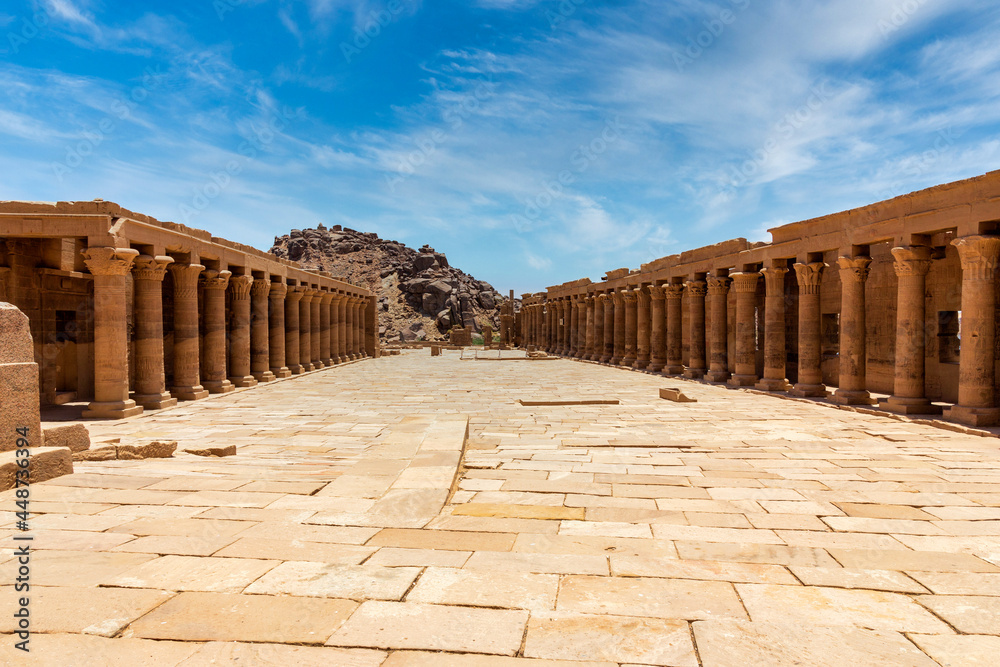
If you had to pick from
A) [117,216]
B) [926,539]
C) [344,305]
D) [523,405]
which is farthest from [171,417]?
[344,305]

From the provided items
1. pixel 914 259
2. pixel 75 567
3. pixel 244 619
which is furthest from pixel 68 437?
pixel 914 259

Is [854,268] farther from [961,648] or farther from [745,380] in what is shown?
[961,648]

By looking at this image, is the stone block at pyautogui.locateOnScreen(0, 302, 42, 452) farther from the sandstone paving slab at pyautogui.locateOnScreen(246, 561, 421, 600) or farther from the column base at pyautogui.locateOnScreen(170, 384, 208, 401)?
the column base at pyautogui.locateOnScreen(170, 384, 208, 401)

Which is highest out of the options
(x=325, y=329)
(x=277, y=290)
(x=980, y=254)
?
(x=277, y=290)

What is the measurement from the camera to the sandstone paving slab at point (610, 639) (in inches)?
120

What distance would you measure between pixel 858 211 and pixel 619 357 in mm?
17319

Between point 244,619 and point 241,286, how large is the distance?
1786 cm

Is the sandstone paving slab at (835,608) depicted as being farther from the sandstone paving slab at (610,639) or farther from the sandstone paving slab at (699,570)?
the sandstone paving slab at (610,639)

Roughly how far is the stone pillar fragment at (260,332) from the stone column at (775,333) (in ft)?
56.2

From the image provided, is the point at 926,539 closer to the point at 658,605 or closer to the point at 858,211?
the point at 658,605

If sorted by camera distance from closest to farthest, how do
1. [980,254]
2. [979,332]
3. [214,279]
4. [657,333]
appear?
[980,254] → [979,332] → [214,279] → [657,333]

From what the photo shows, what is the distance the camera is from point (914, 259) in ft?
40.4

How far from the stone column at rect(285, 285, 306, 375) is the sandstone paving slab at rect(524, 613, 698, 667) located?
900 inches

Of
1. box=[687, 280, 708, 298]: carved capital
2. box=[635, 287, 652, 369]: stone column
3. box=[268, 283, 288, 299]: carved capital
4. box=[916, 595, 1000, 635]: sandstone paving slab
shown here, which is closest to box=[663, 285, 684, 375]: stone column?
box=[687, 280, 708, 298]: carved capital
